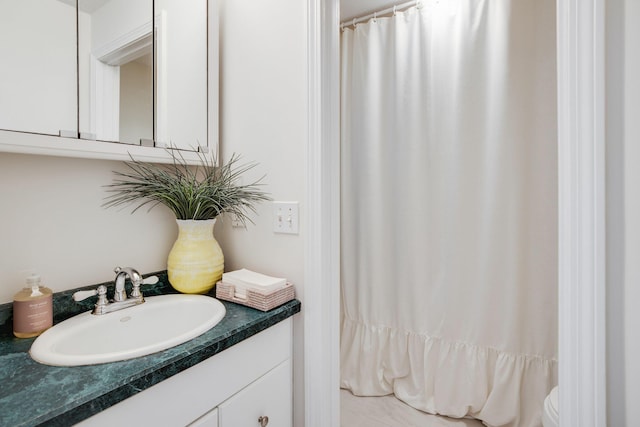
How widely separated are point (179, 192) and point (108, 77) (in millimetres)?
408

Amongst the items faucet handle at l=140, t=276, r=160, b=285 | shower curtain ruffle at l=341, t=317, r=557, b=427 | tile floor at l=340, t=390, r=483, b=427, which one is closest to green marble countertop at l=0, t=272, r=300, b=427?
faucet handle at l=140, t=276, r=160, b=285

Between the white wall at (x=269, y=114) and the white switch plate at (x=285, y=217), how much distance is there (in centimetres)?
2

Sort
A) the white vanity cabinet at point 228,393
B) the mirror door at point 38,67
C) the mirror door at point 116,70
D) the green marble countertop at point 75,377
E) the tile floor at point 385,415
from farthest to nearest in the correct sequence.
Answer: the tile floor at point 385,415 < the mirror door at point 116,70 < the mirror door at point 38,67 < the white vanity cabinet at point 228,393 < the green marble countertop at point 75,377

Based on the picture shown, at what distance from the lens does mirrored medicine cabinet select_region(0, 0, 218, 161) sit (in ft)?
2.72

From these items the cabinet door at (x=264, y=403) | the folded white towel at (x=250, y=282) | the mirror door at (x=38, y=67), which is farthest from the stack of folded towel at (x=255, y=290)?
the mirror door at (x=38, y=67)

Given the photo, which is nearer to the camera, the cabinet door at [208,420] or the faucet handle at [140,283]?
the cabinet door at [208,420]

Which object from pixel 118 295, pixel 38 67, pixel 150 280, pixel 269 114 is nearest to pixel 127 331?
pixel 118 295

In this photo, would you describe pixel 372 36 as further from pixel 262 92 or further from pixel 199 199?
pixel 199 199

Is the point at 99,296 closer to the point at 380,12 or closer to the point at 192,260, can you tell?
the point at 192,260

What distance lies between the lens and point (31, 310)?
837mm

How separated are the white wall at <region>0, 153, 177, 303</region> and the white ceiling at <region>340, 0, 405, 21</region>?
1693mm

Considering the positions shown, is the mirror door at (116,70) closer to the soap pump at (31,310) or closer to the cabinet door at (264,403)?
the soap pump at (31,310)

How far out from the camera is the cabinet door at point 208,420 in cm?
81

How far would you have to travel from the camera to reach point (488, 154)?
1715mm
